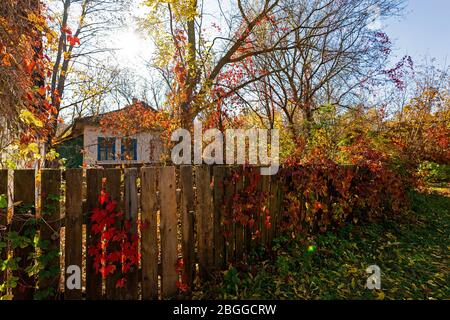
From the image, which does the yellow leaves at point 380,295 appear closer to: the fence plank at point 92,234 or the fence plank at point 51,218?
the fence plank at point 92,234

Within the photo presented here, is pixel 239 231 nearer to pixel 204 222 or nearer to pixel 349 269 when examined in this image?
pixel 204 222

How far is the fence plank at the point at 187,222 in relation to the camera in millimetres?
2766

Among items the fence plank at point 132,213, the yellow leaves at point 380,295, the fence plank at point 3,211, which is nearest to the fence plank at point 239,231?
the fence plank at point 132,213

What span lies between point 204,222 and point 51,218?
142cm

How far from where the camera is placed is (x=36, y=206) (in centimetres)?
216

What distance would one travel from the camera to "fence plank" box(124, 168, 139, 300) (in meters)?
2.44

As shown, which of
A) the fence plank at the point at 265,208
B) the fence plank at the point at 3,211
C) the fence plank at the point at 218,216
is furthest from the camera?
the fence plank at the point at 265,208

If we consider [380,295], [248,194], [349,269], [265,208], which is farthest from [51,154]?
[380,295]

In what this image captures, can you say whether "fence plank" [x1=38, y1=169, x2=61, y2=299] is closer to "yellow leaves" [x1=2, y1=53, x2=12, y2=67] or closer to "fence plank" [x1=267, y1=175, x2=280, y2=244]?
"yellow leaves" [x1=2, y1=53, x2=12, y2=67]

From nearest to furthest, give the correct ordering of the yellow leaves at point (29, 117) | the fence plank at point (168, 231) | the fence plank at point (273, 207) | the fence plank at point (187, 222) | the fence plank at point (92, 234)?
1. the yellow leaves at point (29, 117)
2. the fence plank at point (92, 234)
3. the fence plank at point (168, 231)
4. the fence plank at point (187, 222)
5. the fence plank at point (273, 207)

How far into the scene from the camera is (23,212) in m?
2.08

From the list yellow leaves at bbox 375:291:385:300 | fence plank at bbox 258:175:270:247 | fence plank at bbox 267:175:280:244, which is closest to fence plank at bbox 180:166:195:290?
fence plank at bbox 258:175:270:247

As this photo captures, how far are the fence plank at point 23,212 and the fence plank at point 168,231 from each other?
104 cm
